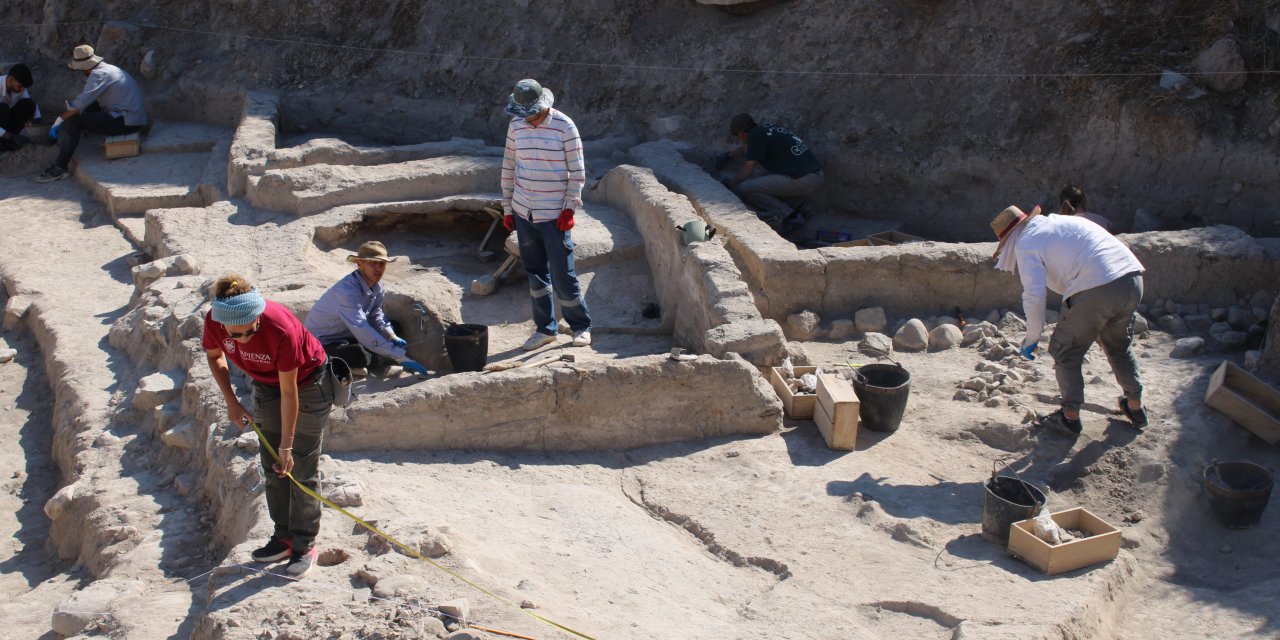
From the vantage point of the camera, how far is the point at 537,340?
7.55 meters

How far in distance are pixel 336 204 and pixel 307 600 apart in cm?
578

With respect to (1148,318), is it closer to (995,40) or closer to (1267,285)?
(1267,285)

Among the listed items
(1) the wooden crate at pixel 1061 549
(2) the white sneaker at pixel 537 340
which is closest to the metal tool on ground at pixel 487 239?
(2) the white sneaker at pixel 537 340

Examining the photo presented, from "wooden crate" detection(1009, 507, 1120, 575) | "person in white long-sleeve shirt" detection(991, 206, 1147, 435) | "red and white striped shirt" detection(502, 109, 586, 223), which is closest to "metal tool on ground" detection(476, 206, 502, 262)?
"red and white striped shirt" detection(502, 109, 586, 223)

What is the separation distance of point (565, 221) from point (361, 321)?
1.48m

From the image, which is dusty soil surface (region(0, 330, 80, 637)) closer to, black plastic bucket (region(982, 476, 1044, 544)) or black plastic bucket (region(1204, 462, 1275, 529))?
black plastic bucket (region(982, 476, 1044, 544))

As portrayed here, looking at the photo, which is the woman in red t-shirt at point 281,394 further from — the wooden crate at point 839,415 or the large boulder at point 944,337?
the large boulder at point 944,337

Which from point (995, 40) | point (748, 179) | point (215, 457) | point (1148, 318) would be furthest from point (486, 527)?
point (995, 40)

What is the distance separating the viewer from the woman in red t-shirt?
4.35 meters

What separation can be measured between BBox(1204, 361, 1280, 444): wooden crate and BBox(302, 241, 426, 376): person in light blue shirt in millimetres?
4474

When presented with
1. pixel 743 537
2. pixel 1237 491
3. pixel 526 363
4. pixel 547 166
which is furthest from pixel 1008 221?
pixel 526 363

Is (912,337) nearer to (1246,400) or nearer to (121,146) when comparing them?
(1246,400)

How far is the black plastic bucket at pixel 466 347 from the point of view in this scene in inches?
263

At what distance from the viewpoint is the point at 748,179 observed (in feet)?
33.5
